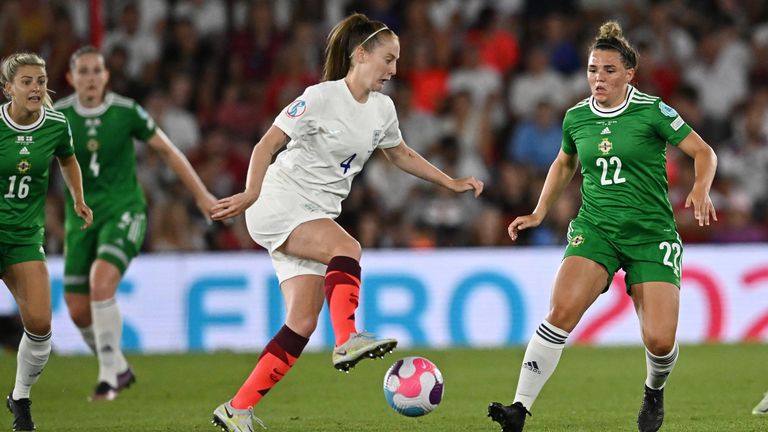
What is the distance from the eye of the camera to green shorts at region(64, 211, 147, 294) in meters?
9.20

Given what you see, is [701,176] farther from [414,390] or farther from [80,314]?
[80,314]

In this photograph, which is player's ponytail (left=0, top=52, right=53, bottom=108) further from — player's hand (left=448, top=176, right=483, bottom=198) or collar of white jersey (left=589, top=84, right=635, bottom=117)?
collar of white jersey (left=589, top=84, right=635, bottom=117)

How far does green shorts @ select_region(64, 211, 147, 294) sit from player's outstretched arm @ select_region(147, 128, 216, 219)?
1.90ft

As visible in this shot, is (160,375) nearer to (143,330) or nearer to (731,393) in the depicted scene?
(143,330)

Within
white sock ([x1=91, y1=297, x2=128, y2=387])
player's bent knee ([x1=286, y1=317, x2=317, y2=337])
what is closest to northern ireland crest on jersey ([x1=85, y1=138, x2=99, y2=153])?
white sock ([x1=91, y1=297, x2=128, y2=387])

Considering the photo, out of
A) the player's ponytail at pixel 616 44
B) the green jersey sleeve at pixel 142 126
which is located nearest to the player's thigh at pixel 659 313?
the player's ponytail at pixel 616 44

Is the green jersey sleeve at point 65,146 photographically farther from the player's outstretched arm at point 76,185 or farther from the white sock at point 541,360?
the white sock at point 541,360

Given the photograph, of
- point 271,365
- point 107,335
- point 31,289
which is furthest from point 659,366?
point 107,335

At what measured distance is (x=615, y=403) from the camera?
27.2 feet

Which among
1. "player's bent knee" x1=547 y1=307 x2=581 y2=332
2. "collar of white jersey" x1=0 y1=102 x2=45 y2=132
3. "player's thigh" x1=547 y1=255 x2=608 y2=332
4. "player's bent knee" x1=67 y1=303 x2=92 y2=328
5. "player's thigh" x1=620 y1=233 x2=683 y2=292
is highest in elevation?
"collar of white jersey" x1=0 y1=102 x2=45 y2=132

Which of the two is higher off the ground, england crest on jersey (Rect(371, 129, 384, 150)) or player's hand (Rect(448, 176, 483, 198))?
england crest on jersey (Rect(371, 129, 384, 150))

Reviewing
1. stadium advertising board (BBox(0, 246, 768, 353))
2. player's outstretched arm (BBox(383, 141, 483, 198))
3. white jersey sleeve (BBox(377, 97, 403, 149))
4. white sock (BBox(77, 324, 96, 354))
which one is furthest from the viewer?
stadium advertising board (BBox(0, 246, 768, 353))

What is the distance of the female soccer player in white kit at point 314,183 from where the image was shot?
639 centimetres

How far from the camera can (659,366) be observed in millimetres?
6570
